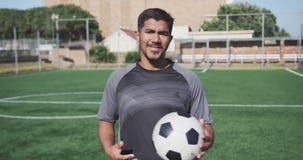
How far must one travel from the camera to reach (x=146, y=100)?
2477 millimetres

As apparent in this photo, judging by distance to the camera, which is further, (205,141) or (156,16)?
(156,16)

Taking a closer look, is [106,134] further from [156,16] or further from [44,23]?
[44,23]

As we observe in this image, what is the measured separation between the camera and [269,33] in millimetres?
56812

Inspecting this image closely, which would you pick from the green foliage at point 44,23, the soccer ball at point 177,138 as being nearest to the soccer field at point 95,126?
the soccer ball at point 177,138

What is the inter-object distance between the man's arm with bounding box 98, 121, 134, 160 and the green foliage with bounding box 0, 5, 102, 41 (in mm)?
54295

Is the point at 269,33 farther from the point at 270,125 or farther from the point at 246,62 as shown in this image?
the point at 270,125

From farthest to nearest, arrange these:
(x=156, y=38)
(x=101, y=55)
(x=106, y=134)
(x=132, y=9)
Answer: (x=132, y=9)
(x=101, y=55)
(x=106, y=134)
(x=156, y=38)

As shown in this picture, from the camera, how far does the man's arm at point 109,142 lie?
2299mm

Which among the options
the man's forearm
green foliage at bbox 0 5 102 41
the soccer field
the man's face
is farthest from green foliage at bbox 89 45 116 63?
the man's face

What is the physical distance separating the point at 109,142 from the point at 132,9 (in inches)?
2349

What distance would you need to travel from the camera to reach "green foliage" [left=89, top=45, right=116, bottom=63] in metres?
33.7

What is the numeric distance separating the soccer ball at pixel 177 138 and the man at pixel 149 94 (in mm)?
72

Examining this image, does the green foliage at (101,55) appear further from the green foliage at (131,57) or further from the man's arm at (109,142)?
the man's arm at (109,142)

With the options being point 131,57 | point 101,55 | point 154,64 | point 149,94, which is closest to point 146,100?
point 149,94
